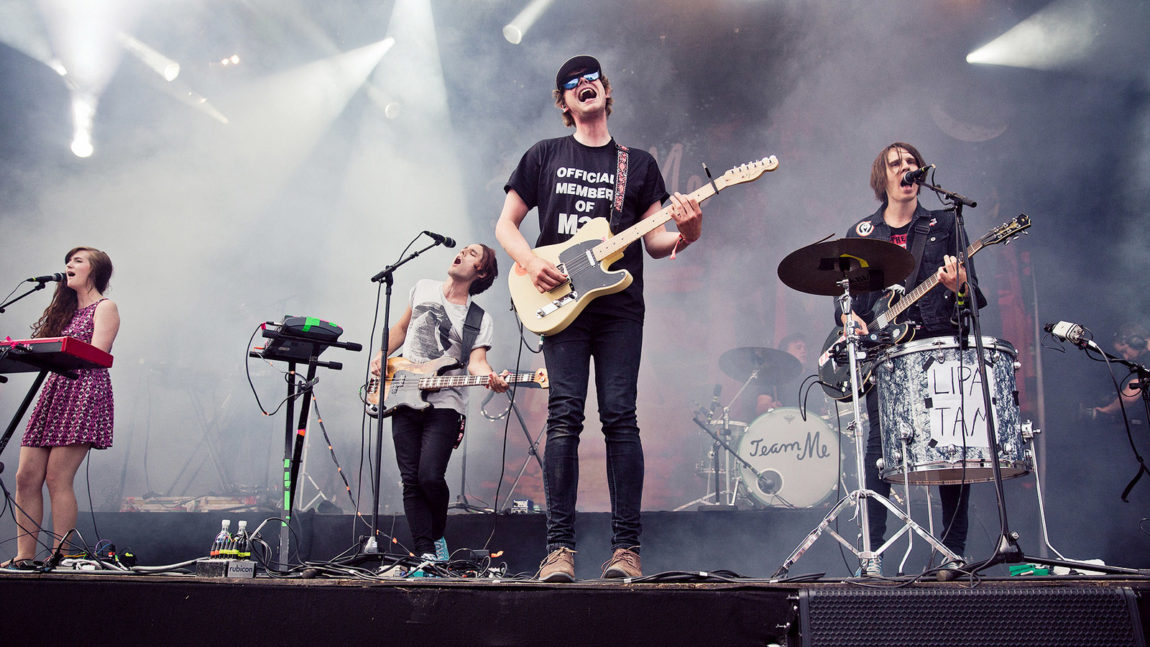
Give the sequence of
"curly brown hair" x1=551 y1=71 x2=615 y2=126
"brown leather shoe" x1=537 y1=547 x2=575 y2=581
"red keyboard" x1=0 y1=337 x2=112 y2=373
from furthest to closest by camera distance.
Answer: "red keyboard" x1=0 y1=337 x2=112 y2=373 < "curly brown hair" x1=551 y1=71 x2=615 y2=126 < "brown leather shoe" x1=537 y1=547 x2=575 y2=581

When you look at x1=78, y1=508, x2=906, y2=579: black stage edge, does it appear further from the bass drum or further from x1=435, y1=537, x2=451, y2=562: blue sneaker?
A: the bass drum

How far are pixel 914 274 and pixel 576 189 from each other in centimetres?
172

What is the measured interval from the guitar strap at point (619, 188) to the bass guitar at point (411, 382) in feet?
4.59

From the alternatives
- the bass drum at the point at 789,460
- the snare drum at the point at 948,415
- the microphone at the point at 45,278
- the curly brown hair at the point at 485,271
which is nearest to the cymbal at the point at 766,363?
the bass drum at the point at 789,460

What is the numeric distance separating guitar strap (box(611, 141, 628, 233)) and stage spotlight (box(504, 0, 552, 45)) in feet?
15.6

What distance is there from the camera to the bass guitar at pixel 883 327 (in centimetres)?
300

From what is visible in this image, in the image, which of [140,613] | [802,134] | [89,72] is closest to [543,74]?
[802,134]

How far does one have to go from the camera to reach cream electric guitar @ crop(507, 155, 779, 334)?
2.55 metres

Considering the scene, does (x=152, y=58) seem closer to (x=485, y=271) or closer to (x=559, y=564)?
(x=485, y=271)

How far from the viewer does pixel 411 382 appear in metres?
4.03

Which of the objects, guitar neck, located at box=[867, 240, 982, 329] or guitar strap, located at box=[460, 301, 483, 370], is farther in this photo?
guitar strap, located at box=[460, 301, 483, 370]

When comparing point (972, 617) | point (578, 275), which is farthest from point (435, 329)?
point (972, 617)

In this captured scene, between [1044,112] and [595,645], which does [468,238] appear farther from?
[595,645]

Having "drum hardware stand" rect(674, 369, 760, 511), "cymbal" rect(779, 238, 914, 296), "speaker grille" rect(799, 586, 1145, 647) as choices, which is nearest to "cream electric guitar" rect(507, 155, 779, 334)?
"cymbal" rect(779, 238, 914, 296)
